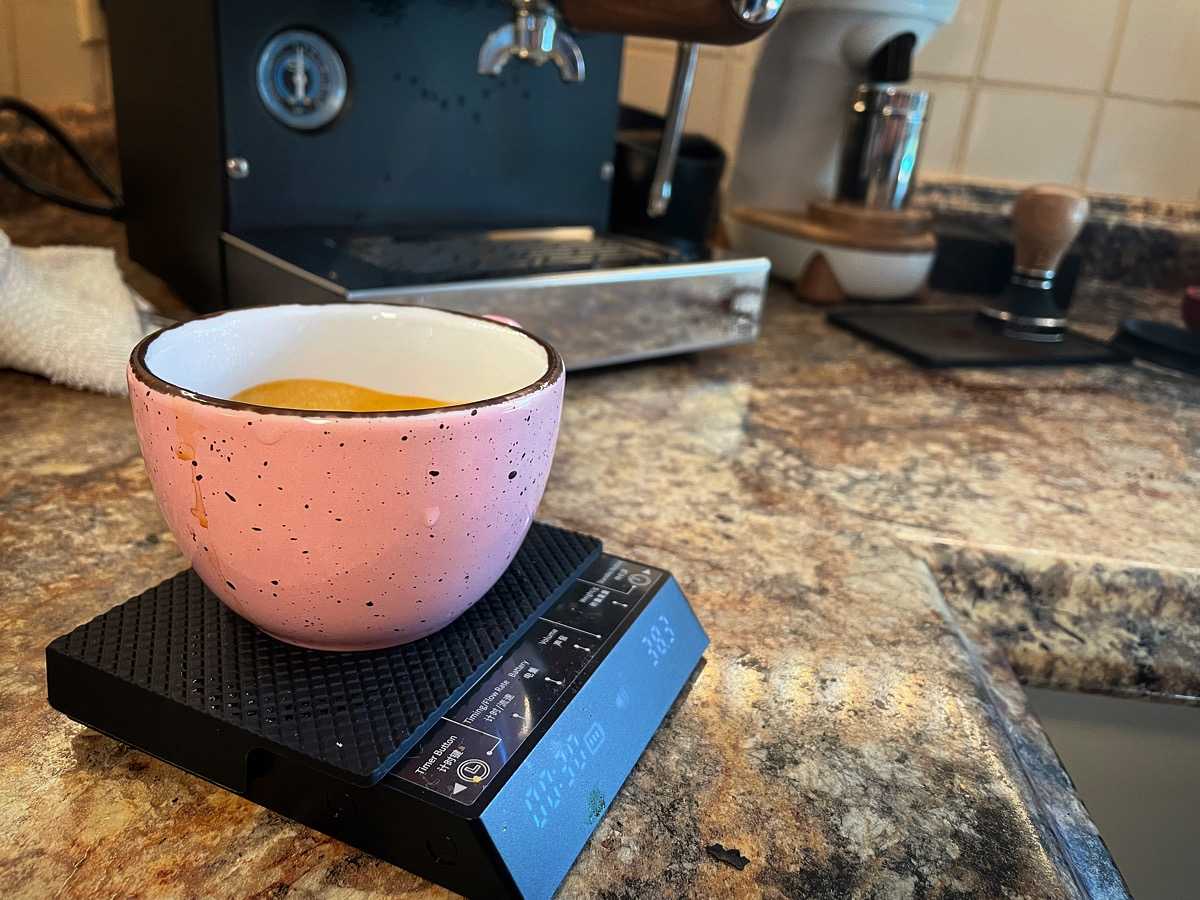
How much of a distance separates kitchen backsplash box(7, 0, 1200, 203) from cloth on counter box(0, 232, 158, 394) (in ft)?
1.77

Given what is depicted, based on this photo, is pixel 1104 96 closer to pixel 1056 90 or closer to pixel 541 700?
pixel 1056 90

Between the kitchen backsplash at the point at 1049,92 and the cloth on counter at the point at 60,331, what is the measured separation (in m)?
0.54

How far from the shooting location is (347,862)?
253 mm

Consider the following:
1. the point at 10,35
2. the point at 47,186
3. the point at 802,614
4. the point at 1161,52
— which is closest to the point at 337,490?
the point at 802,614

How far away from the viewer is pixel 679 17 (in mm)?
523

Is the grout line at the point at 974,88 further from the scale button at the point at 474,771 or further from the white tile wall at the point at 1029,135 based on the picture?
the scale button at the point at 474,771

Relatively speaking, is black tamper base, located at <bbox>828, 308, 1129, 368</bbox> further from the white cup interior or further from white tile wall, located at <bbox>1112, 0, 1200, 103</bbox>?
the white cup interior

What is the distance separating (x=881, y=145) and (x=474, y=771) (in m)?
0.78

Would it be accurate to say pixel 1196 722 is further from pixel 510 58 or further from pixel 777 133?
pixel 777 133

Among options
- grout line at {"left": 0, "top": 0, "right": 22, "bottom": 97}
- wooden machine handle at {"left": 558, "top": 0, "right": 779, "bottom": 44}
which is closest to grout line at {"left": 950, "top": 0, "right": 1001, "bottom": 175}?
wooden machine handle at {"left": 558, "top": 0, "right": 779, "bottom": 44}

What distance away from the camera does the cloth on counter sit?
1.73 ft

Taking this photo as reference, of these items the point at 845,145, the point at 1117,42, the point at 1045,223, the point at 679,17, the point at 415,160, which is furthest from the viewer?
the point at 1117,42

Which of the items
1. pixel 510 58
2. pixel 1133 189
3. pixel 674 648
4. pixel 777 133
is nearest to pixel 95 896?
pixel 674 648

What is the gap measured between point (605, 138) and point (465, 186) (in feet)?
0.41
